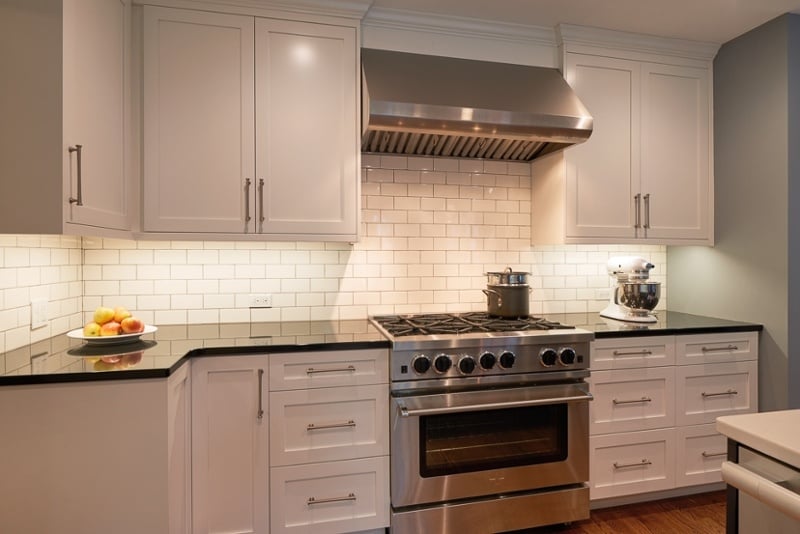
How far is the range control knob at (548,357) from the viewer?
7.27 feet

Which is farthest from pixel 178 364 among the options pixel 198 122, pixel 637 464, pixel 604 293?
pixel 604 293

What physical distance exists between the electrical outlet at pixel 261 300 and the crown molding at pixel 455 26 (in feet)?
5.06

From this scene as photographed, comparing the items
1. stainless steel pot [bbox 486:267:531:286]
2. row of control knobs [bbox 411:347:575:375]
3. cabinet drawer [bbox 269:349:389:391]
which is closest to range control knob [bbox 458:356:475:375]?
row of control knobs [bbox 411:347:575:375]

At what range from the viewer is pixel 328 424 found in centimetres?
205

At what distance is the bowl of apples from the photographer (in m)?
1.93

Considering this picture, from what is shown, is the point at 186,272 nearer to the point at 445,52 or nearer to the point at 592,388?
the point at 445,52

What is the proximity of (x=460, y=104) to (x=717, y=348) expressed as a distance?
74.9 inches

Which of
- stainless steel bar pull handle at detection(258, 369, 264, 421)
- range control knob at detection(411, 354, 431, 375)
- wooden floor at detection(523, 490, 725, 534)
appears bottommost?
wooden floor at detection(523, 490, 725, 534)

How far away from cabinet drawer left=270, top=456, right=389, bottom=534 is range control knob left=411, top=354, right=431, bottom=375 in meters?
0.43

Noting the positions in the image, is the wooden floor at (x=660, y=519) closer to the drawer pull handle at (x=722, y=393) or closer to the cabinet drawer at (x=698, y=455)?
the cabinet drawer at (x=698, y=455)

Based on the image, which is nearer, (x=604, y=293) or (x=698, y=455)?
(x=698, y=455)

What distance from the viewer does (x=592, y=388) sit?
2.36m

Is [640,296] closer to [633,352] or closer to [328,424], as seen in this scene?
[633,352]

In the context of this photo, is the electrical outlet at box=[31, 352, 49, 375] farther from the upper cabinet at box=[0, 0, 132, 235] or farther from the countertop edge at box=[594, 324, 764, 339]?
the countertop edge at box=[594, 324, 764, 339]
